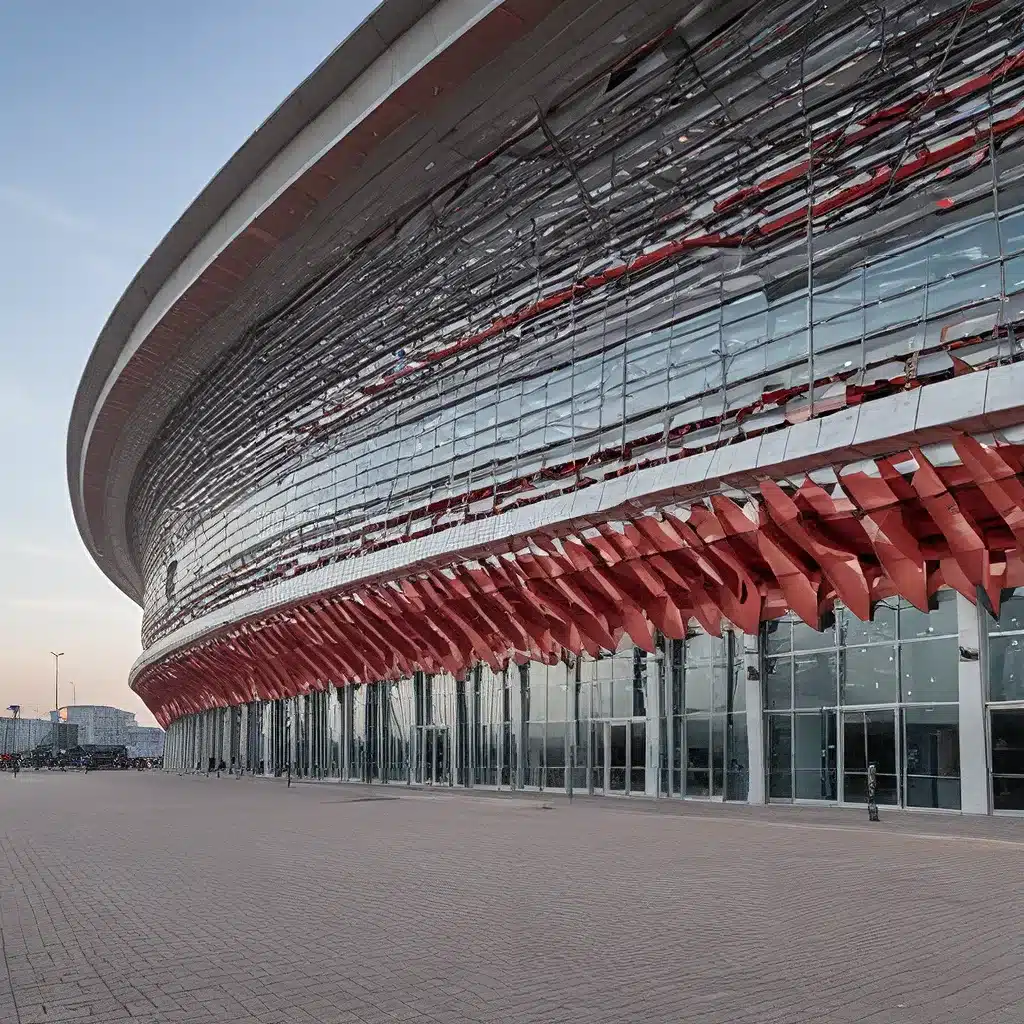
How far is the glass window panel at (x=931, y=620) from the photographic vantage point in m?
21.0

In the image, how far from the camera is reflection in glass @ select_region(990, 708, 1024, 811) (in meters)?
19.7

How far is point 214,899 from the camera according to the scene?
33.2 feet

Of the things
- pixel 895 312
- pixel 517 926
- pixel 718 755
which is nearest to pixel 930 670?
pixel 718 755

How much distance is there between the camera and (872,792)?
64.4 ft

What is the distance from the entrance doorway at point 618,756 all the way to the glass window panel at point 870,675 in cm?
591

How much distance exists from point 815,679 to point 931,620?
2.96 meters

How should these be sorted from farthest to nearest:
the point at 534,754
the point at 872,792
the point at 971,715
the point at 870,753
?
the point at 534,754
the point at 870,753
the point at 971,715
the point at 872,792

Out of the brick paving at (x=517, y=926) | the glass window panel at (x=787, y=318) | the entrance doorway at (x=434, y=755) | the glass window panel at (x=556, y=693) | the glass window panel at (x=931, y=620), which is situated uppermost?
the glass window panel at (x=787, y=318)

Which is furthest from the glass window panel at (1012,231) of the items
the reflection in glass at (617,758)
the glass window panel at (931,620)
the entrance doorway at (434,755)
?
the entrance doorway at (434,755)

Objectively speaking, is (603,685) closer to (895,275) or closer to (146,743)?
(895,275)

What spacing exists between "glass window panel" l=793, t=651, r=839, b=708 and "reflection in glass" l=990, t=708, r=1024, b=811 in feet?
11.8

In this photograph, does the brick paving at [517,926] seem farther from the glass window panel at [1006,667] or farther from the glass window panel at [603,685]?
→ the glass window panel at [603,685]

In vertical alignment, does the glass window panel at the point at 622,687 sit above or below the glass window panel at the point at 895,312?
below

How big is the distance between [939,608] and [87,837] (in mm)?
14934
